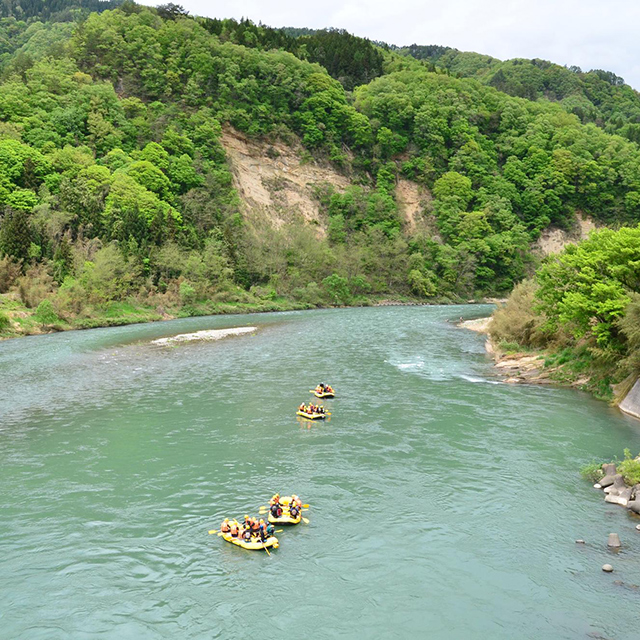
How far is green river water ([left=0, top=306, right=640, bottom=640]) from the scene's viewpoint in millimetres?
12391

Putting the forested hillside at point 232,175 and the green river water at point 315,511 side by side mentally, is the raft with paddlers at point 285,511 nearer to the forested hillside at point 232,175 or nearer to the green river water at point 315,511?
the green river water at point 315,511

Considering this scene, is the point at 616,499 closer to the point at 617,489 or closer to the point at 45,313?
the point at 617,489

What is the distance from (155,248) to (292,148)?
50.2 m

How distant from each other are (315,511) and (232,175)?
3749 inches

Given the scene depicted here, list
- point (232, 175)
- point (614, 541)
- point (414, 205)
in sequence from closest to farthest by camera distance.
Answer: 1. point (614, 541)
2. point (232, 175)
3. point (414, 205)

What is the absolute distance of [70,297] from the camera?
6219cm

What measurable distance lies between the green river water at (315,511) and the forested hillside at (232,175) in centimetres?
3527

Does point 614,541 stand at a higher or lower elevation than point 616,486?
lower

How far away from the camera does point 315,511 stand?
56.6 feet

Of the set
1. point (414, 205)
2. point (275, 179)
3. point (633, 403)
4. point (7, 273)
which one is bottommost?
point (7, 273)

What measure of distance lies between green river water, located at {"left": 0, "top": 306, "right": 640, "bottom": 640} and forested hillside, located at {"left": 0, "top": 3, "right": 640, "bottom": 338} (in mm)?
35274

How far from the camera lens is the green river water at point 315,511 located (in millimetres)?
12391

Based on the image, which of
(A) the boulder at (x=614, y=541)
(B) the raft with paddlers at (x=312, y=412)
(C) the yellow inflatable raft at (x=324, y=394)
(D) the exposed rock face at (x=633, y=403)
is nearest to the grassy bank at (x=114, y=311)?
(C) the yellow inflatable raft at (x=324, y=394)

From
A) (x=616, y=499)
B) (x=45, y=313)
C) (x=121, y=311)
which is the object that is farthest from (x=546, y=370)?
(x=121, y=311)
